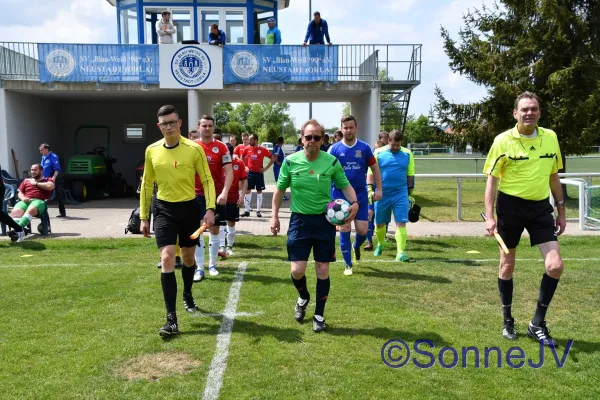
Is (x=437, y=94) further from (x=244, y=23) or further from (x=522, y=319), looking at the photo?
(x=522, y=319)

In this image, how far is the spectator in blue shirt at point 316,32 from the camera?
673 inches

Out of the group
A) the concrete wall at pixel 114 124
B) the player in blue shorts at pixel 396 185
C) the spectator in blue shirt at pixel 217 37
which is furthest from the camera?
the concrete wall at pixel 114 124

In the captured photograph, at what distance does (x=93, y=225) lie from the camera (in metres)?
13.3

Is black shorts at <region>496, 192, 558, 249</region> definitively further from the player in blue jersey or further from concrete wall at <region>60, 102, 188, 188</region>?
concrete wall at <region>60, 102, 188, 188</region>

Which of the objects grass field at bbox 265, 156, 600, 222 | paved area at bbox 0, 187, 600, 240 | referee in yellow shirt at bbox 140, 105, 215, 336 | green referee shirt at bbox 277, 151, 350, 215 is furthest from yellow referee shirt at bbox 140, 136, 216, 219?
grass field at bbox 265, 156, 600, 222

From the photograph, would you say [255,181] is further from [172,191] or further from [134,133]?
[134,133]

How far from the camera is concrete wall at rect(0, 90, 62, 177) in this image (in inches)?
690

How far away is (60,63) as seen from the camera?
16.9 metres

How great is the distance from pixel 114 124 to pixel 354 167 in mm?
18765

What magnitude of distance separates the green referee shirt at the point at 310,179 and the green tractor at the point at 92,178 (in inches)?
610

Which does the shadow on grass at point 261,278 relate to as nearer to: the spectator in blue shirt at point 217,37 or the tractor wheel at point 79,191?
the spectator in blue shirt at point 217,37

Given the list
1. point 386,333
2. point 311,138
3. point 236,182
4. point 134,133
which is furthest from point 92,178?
point 386,333

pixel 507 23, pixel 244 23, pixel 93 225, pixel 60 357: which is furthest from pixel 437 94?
pixel 60 357

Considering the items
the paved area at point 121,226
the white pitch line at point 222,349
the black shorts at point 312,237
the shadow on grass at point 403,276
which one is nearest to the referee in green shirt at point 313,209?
the black shorts at point 312,237
